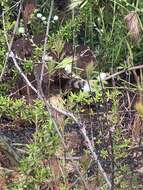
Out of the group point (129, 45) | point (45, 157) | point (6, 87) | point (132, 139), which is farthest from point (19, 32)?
point (45, 157)

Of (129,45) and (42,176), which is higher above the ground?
(129,45)

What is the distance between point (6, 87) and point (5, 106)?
306 millimetres

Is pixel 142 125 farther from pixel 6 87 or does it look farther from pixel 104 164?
pixel 6 87

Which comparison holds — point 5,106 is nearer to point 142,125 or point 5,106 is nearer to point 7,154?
point 7,154

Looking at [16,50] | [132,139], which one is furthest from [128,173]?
[16,50]

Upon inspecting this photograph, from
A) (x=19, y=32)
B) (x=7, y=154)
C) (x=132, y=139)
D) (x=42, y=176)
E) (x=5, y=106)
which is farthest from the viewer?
(x=19, y=32)

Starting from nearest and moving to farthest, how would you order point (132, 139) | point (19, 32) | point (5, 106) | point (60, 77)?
1. point (132, 139)
2. point (5, 106)
3. point (60, 77)
4. point (19, 32)

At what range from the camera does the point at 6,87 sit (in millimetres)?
3227

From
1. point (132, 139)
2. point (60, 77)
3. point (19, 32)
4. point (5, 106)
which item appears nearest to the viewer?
point (132, 139)

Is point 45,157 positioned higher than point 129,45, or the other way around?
point 129,45

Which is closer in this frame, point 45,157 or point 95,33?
point 45,157

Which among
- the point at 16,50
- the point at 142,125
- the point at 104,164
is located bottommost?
the point at 104,164

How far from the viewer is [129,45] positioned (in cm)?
324

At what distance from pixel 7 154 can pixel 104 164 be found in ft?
1.31
